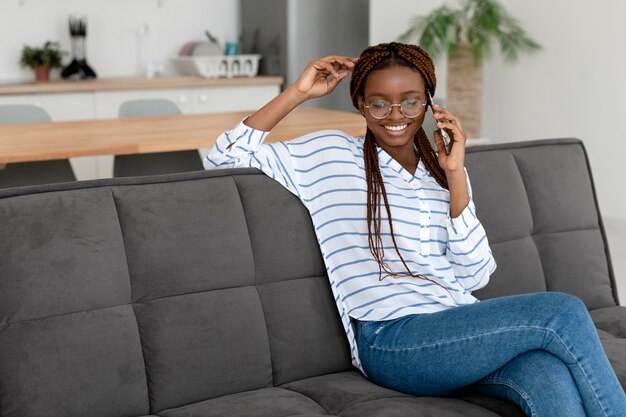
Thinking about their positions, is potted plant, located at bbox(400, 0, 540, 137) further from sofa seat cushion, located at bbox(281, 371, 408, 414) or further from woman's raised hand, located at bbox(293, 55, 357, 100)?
sofa seat cushion, located at bbox(281, 371, 408, 414)

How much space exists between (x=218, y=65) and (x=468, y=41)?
5.17ft

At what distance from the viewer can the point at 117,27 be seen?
5.85 m

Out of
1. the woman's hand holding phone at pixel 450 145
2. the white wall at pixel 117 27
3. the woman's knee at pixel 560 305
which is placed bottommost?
the woman's knee at pixel 560 305

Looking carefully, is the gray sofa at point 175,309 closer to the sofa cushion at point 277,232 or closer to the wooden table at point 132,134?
the sofa cushion at point 277,232

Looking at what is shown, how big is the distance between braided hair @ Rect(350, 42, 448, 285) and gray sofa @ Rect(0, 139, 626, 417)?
17 cm

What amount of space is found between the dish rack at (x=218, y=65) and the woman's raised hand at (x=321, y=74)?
11.8 feet

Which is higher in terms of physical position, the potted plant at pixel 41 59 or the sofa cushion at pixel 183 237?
the potted plant at pixel 41 59

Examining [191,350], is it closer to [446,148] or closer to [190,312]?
[190,312]

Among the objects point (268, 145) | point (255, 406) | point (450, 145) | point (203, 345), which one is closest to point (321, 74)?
point (268, 145)

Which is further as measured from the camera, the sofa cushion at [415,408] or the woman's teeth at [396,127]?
the woman's teeth at [396,127]

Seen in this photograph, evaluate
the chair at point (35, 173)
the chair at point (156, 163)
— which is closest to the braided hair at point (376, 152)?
the chair at point (35, 173)

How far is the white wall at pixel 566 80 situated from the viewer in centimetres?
520

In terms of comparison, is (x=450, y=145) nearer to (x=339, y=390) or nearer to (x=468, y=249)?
(x=468, y=249)

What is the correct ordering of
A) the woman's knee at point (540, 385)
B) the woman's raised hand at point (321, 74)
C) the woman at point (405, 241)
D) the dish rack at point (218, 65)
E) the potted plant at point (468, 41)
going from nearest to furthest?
the woman's knee at point (540, 385) < the woman at point (405, 241) < the woman's raised hand at point (321, 74) < the potted plant at point (468, 41) < the dish rack at point (218, 65)
